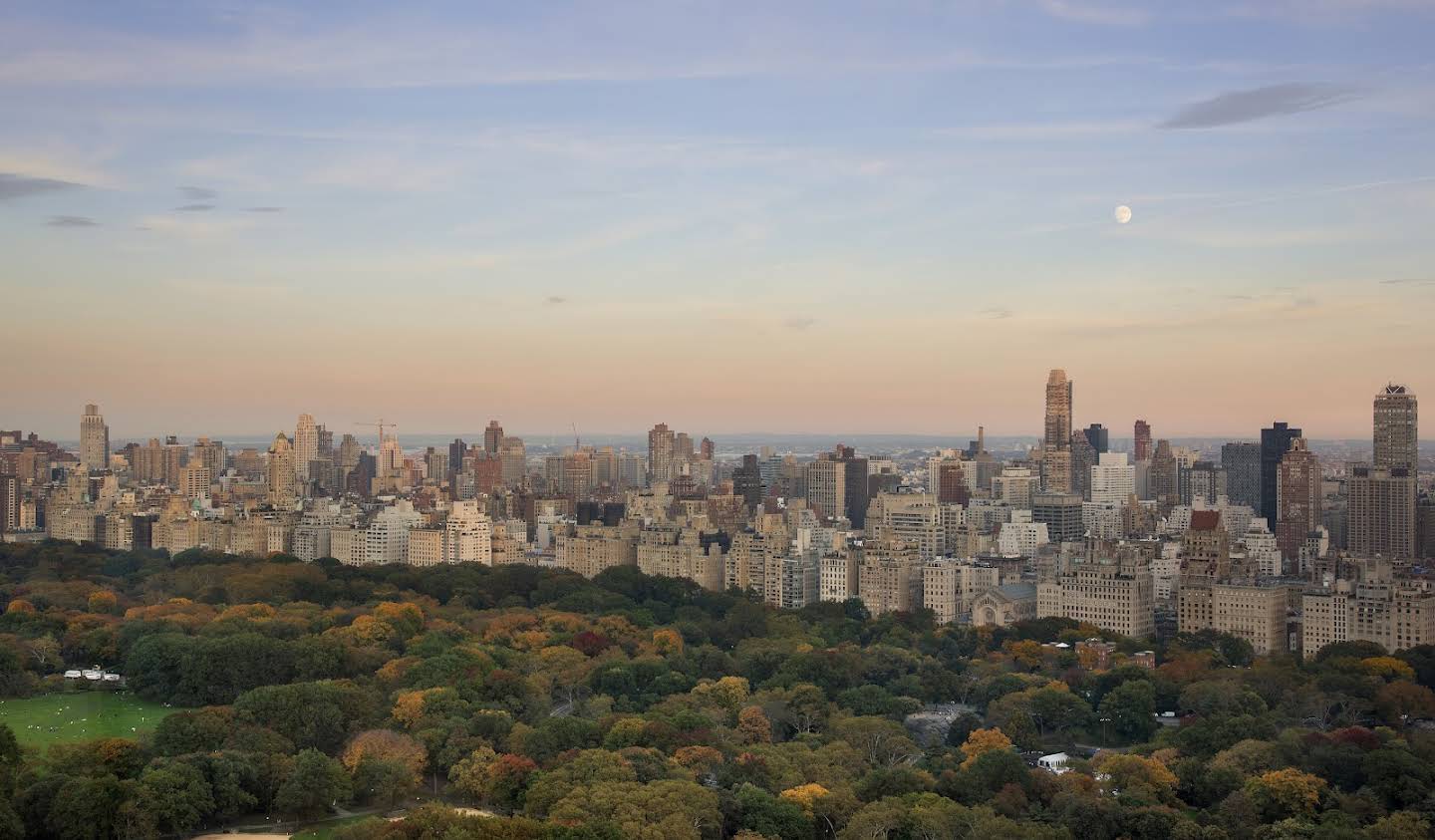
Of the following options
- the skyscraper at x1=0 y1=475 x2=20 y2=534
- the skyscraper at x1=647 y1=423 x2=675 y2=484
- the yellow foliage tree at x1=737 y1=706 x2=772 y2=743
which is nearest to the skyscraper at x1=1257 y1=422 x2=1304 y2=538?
the skyscraper at x1=647 y1=423 x2=675 y2=484

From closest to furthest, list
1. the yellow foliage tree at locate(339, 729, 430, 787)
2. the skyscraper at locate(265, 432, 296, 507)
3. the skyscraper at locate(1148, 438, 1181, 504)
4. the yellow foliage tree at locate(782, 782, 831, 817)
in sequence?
the yellow foliage tree at locate(782, 782, 831, 817), the yellow foliage tree at locate(339, 729, 430, 787), the skyscraper at locate(265, 432, 296, 507), the skyscraper at locate(1148, 438, 1181, 504)

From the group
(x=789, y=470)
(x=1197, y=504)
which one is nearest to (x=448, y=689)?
(x=1197, y=504)

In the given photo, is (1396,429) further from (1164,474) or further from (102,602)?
(102,602)

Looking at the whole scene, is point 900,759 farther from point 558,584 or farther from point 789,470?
point 789,470

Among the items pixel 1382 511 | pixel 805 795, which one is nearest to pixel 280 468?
pixel 1382 511

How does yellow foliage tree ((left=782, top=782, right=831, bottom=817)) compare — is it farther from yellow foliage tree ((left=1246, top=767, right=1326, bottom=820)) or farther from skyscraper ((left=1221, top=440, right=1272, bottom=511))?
skyscraper ((left=1221, top=440, right=1272, bottom=511))

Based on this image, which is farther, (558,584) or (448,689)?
(558,584)

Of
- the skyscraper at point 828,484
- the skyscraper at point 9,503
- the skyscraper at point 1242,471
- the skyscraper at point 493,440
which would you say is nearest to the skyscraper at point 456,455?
the skyscraper at point 493,440
